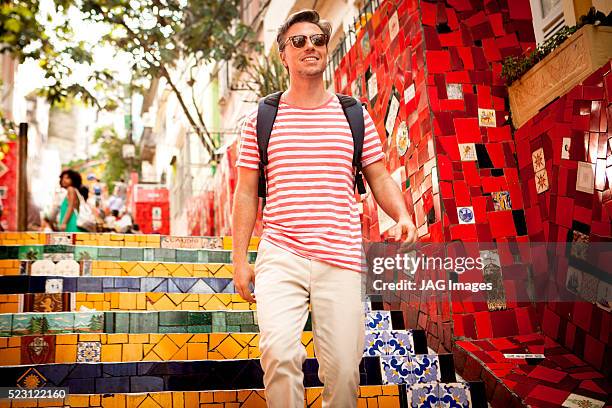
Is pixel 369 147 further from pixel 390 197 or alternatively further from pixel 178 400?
pixel 178 400

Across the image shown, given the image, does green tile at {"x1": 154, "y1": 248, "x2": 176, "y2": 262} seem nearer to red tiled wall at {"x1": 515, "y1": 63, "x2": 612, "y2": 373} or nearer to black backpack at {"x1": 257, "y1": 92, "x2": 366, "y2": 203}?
red tiled wall at {"x1": 515, "y1": 63, "x2": 612, "y2": 373}

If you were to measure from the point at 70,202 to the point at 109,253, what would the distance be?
379 cm

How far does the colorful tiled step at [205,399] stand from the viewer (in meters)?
4.43

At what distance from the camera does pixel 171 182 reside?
101 ft

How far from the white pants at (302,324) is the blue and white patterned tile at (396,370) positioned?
1906 mm

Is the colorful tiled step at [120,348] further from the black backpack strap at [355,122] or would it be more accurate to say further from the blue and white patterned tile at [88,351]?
the black backpack strap at [355,122]

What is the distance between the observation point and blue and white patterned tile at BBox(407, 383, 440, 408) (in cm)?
480

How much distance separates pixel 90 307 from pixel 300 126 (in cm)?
327

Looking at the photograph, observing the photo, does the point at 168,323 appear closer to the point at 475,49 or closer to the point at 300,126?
the point at 300,126

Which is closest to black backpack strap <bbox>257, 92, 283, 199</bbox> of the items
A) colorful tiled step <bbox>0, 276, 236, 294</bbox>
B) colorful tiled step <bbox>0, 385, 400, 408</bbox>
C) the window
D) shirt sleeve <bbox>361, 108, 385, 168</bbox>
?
shirt sleeve <bbox>361, 108, 385, 168</bbox>

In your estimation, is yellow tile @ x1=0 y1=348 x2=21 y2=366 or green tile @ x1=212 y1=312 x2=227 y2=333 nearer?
yellow tile @ x1=0 y1=348 x2=21 y2=366

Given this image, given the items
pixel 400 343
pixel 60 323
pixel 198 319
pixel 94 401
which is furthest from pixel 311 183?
pixel 60 323

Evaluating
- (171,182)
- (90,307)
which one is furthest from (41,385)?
(171,182)

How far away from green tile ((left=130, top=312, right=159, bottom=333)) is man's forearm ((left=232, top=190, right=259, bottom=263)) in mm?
2122
